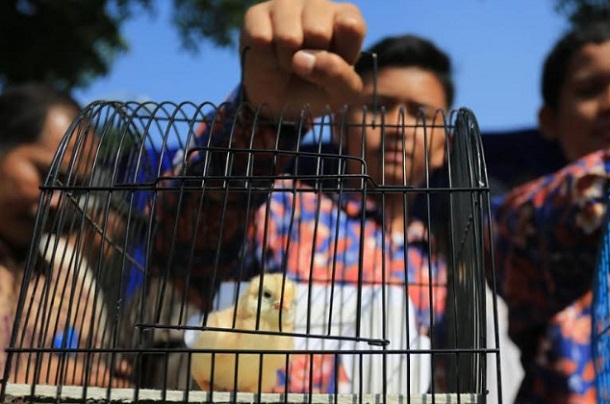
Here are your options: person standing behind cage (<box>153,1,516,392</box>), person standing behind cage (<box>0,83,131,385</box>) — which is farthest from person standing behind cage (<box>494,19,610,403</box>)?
person standing behind cage (<box>0,83,131,385</box>)

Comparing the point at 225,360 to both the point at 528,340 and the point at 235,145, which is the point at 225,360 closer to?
the point at 235,145

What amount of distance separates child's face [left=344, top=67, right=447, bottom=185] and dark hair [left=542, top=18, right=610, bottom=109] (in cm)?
18

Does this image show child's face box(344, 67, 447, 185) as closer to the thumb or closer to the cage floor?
the thumb

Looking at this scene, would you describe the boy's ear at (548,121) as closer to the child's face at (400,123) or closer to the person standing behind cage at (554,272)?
the child's face at (400,123)

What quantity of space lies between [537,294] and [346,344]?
250 millimetres

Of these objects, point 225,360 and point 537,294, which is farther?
point 537,294

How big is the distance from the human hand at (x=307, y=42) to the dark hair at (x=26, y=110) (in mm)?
387

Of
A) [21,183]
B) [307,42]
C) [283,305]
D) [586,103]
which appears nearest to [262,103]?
[307,42]

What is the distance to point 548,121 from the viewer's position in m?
1.22

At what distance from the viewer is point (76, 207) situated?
2.19 feet

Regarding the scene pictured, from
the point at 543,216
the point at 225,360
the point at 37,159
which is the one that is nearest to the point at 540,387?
the point at 543,216

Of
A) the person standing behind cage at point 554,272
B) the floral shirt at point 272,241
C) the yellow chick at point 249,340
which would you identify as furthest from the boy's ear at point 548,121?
the yellow chick at point 249,340

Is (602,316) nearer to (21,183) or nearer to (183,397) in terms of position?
(183,397)

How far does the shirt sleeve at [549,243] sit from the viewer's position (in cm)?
82
